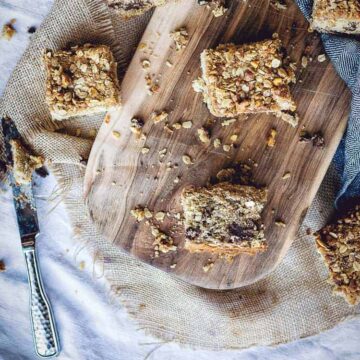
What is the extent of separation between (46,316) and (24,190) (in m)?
1.26

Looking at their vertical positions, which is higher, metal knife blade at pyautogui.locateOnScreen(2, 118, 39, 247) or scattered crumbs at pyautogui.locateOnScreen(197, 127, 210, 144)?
scattered crumbs at pyautogui.locateOnScreen(197, 127, 210, 144)

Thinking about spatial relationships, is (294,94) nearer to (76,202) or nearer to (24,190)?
(76,202)

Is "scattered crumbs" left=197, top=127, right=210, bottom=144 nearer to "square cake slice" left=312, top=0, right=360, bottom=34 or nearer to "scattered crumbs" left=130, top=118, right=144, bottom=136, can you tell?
"scattered crumbs" left=130, top=118, right=144, bottom=136

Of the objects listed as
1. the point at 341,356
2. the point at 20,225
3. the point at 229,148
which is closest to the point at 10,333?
the point at 20,225

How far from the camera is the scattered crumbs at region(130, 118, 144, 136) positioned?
3.99 meters

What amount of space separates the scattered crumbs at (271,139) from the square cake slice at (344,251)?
868 millimetres

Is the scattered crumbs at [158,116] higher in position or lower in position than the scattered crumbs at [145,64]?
lower

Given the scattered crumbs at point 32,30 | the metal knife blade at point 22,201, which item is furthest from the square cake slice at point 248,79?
the metal knife blade at point 22,201

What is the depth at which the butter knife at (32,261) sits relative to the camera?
14.0ft

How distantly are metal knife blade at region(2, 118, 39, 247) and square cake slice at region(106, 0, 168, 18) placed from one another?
1388mm

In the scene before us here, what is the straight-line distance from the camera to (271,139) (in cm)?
399

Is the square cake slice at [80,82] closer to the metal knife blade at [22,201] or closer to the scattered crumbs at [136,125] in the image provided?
the scattered crumbs at [136,125]

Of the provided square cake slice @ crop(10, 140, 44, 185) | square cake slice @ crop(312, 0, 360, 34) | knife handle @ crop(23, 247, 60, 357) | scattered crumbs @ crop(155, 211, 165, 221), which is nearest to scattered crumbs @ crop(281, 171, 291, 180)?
scattered crumbs @ crop(155, 211, 165, 221)

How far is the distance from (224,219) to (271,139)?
0.79m
